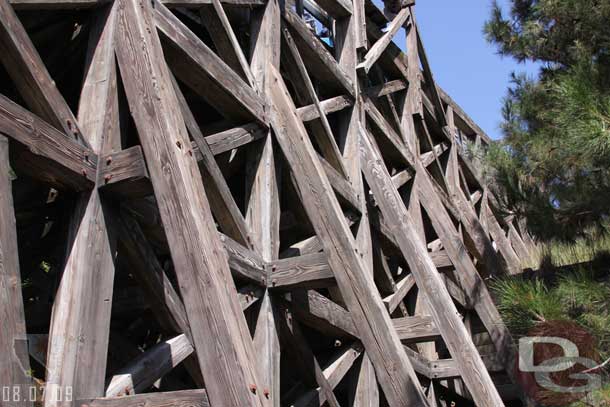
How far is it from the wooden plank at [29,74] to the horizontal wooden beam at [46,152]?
0.09m

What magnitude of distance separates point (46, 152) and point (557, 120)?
9.27 ft

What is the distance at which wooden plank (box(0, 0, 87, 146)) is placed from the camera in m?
2.95

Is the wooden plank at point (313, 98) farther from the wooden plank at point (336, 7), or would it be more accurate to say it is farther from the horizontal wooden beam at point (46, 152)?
the horizontal wooden beam at point (46, 152)

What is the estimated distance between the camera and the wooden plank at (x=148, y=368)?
3.10 meters

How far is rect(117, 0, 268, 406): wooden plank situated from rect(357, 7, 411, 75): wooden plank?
10.1 feet

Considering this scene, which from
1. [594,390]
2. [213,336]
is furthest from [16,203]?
[594,390]

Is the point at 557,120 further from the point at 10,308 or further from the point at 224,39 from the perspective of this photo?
the point at 10,308

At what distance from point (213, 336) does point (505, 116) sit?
421 centimetres

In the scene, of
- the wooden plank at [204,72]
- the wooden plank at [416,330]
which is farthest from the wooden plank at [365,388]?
the wooden plank at [204,72]

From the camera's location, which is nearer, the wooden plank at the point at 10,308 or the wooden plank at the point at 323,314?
the wooden plank at the point at 10,308

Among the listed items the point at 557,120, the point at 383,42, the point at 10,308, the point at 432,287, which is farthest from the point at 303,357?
the point at 383,42

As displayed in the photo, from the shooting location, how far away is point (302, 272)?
4184mm

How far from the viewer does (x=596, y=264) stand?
571cm

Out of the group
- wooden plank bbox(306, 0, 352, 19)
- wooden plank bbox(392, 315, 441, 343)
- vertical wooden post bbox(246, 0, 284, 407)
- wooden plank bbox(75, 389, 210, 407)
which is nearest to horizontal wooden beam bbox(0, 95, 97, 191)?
wooden plank bbox(75, 389, 210, 407)
